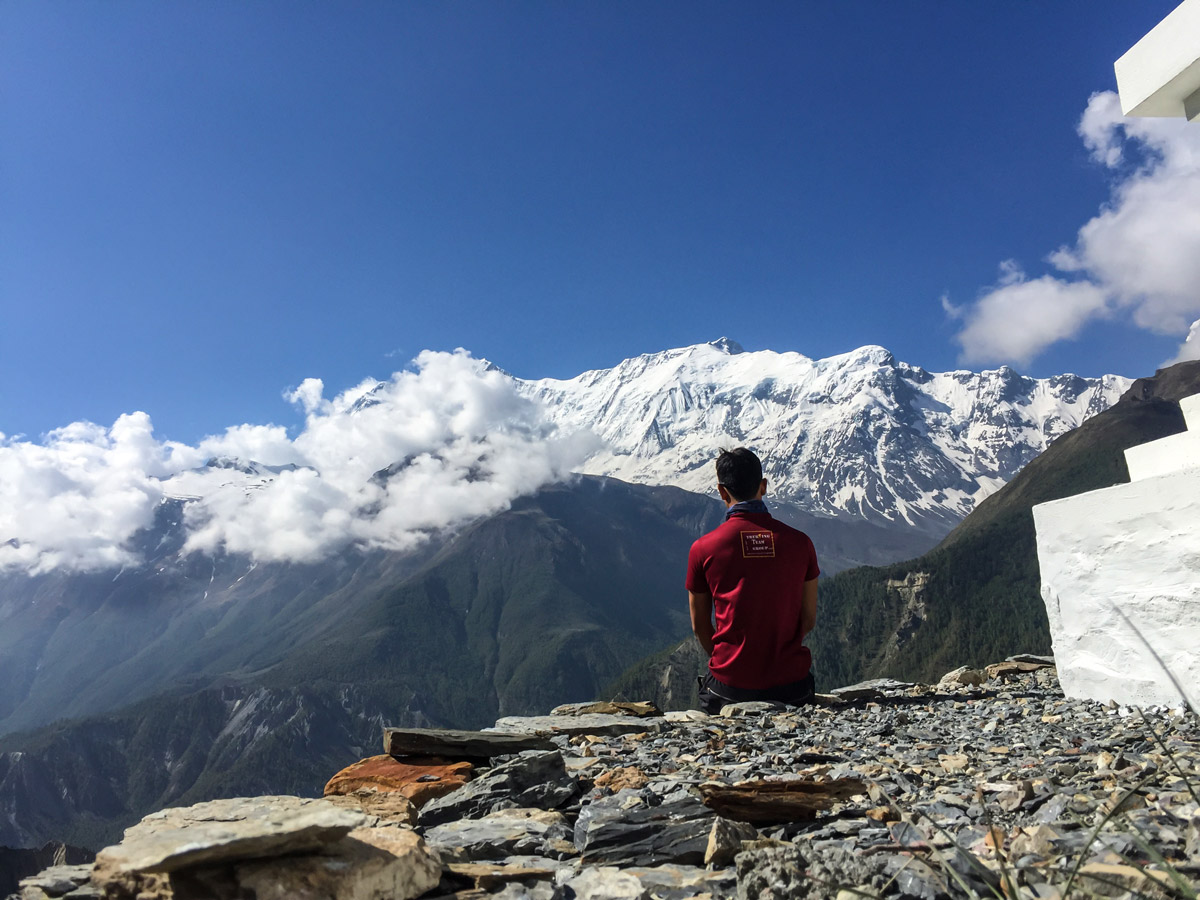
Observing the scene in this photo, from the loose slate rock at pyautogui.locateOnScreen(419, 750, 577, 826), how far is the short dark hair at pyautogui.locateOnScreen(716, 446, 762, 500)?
4.77m

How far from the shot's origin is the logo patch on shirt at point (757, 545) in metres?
10.0

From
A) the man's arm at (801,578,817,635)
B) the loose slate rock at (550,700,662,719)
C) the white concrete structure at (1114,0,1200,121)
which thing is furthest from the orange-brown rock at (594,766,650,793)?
the white concrete structure at (1114,0,1200,121)

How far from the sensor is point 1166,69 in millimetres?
9977

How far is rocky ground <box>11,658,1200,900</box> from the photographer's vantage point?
3598mm

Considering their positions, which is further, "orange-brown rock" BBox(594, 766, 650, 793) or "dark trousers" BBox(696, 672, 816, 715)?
"dark trousers" BBox(696, 672, 816, 715)

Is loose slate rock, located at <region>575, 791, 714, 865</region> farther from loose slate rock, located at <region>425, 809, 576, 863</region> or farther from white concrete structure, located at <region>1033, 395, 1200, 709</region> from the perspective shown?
white concrete structure, located at <region>1033, 395, 1200, 709</region>

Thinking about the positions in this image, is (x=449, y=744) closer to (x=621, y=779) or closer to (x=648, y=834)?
(x=621, y=779)

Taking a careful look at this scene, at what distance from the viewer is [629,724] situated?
10516 millimetres

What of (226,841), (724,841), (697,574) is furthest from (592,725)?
(226,841)

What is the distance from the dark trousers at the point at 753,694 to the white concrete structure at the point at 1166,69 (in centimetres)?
880

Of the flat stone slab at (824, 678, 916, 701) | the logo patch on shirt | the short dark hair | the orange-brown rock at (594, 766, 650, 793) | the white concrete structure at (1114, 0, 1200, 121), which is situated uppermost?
the white concrete structure at (1114, 0, 1200, 121)

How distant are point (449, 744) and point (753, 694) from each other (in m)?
4.25

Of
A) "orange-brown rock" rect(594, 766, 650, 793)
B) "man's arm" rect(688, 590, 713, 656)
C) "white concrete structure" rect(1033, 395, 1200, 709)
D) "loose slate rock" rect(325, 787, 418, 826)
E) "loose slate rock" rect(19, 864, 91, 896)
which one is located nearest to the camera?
"loose slate rock" rect(19, 864, 91, 896)

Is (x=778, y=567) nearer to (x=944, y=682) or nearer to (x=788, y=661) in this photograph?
(x=788, y=661)
